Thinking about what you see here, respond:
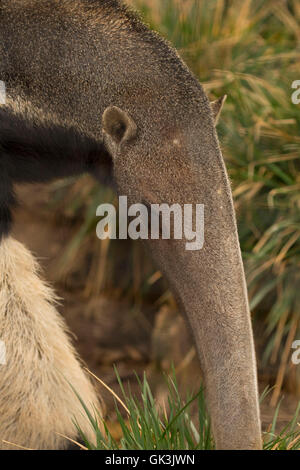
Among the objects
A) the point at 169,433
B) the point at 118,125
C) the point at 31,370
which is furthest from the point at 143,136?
the point at 31,370

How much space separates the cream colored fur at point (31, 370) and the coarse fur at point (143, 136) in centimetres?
67

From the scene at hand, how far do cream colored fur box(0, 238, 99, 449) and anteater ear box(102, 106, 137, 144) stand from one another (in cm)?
98

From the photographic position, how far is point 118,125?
2.69 m

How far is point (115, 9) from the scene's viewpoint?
289cm

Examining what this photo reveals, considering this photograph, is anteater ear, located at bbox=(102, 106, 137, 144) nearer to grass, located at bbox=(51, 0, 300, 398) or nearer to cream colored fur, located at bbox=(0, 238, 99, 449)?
cream colored fur, located at bbox=(0, 238, 99, 449)

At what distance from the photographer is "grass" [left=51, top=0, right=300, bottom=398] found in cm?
503

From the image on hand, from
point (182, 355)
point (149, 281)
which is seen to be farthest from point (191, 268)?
point (182, 355)

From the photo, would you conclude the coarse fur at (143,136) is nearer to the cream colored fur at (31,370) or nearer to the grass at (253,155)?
the cream colored fur at (31,370)

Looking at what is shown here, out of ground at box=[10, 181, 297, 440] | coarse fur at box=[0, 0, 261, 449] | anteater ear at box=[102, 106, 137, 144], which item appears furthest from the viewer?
ground at box=[10, 181, 297, 440]

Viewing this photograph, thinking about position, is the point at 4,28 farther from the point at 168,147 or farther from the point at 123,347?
the point at 123,347

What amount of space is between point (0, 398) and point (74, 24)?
171cm

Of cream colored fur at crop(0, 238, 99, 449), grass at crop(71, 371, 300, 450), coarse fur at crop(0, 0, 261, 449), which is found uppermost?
coarse fur at crop(0, 0, 261, 449)

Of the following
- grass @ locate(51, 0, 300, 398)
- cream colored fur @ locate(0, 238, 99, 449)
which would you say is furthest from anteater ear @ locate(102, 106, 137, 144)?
grass @ locate(51, 0, 300, 398)

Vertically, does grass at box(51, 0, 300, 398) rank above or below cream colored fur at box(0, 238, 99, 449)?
above
